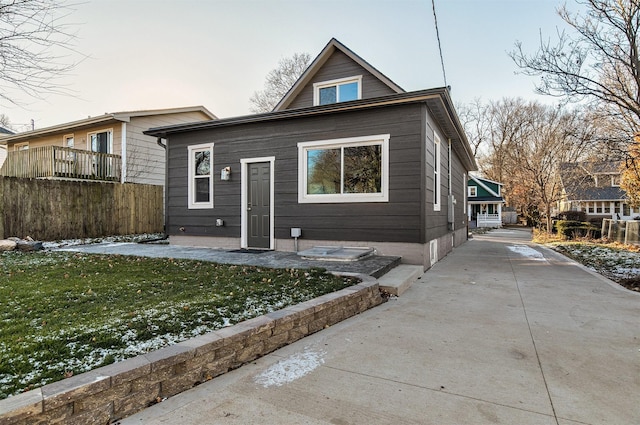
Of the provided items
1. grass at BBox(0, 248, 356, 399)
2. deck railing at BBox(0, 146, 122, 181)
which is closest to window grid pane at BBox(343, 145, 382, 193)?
grass at BBox(0, 248, 356, 399)

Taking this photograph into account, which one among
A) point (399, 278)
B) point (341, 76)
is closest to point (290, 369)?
point (399, 278)

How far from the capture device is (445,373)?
2.59 meters

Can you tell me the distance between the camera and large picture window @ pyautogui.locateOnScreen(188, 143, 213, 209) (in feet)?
28.6

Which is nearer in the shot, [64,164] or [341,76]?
[341,76]

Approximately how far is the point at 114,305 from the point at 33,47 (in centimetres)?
404

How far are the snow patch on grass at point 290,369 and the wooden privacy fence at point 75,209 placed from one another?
10.7m

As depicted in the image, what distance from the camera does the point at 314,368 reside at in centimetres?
268

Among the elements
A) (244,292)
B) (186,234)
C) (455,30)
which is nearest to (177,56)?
(186,234)

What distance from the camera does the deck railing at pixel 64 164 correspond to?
12758mm

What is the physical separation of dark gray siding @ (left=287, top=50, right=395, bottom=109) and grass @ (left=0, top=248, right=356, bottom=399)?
5.77 m

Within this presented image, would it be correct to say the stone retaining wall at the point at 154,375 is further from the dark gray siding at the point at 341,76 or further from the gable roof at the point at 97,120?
the gable roof at the point at 97,120

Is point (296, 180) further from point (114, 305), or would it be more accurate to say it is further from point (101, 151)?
point (101, 151)

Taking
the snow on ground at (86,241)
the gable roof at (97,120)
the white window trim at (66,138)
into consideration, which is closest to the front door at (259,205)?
the snow on ground at (86,241)

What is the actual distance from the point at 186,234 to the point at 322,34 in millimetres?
7486
